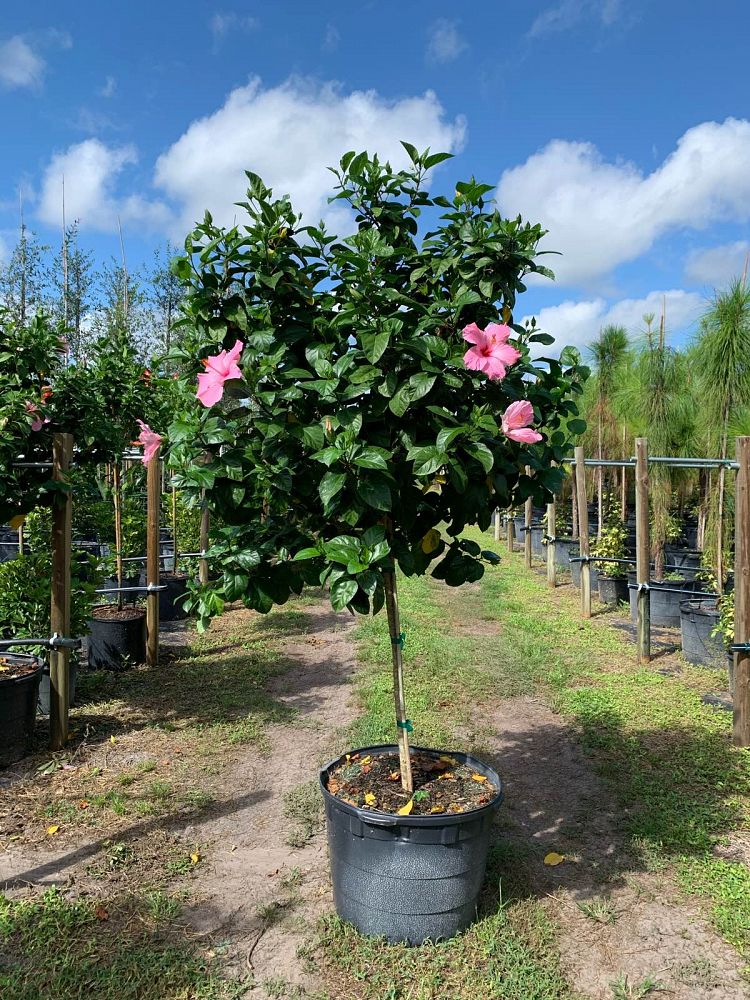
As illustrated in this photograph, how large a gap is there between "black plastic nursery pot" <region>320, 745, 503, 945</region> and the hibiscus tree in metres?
0.77

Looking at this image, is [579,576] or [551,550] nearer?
[579,576]

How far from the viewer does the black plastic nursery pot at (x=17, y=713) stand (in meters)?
3.81

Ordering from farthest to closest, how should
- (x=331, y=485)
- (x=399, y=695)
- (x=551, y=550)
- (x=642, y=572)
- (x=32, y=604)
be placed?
(x=551, y=550)
(x=642, y=572)
(x=32, y=604)
(x=399, y=695)
(x=331, y=485)

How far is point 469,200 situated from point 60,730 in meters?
3.48

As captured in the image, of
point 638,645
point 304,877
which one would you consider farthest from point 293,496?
point 638,645

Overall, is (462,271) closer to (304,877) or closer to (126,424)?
(304,877)

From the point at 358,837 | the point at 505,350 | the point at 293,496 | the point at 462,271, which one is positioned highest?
the point at 462,271

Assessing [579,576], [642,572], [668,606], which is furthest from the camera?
[579,576]

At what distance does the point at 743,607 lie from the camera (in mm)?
4188

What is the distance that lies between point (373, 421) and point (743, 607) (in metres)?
2.98

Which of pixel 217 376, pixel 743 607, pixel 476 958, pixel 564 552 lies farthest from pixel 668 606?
pixel 217 376

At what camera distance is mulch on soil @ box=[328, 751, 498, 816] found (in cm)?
248

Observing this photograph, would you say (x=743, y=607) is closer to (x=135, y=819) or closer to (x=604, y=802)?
(x=604, y=802)

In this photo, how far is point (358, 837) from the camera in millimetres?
2424
